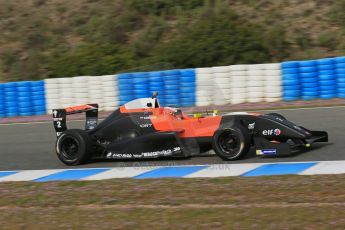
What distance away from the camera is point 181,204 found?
596cm

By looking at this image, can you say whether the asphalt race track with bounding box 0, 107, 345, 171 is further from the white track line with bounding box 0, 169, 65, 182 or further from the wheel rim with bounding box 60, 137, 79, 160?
the white track line with bounding box 0, 169, 65, 182

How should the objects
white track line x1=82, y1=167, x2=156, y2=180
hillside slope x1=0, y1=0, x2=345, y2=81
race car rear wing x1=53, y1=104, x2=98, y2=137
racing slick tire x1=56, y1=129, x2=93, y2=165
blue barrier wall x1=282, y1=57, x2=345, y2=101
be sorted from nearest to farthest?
white track line x1=82, y1=167, x2=156, y2=180 → racing slick tire x1=56, y1=129, x2=93, y2=165 → race car rear wing x1=53, y1=104, x2=98, y2=137 → blue barrier wall x1=282, y1=57, x2=345, y2=101 → hillside slope x1=0, y1=0, x2=345, y2=81

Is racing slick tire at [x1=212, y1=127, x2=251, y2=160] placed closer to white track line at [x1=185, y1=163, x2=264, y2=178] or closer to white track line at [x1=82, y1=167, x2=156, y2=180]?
white track line at [x1=185, y1=163, x2=264, y2=178]

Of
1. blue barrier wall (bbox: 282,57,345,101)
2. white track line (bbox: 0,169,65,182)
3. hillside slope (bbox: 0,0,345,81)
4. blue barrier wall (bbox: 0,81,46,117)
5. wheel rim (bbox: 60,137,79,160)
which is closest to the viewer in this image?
white track line (bbox: 0,169,65,182)

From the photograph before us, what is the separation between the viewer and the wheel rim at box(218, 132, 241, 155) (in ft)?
26.9

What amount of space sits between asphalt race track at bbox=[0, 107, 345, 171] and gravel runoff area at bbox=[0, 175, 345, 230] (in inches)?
56.2

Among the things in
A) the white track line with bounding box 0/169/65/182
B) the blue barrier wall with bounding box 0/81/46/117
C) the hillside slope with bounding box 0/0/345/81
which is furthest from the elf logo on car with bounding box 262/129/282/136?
the hillside slope with bounding box 0/0/345/81

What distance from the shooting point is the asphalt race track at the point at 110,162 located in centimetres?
848

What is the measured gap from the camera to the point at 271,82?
53.9 ft

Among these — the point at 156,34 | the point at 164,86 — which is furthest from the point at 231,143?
the point at 156,34

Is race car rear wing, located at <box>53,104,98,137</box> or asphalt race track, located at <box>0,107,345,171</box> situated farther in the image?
race car rear wing, located at <box>53,104,98,137</box>

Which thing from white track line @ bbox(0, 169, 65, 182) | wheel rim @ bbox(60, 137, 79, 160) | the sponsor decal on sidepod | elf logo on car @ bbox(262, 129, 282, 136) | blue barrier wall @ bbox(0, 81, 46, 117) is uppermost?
blue barrier wall @ bbox(0, 81, 46, 117)

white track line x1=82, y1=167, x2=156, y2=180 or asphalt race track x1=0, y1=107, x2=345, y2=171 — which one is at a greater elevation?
asphalt race track x1=0, y1=107, x2=345, y2=171

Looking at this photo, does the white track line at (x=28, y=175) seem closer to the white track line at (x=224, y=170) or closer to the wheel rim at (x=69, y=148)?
the wheel rim at (x=69, y=148)
